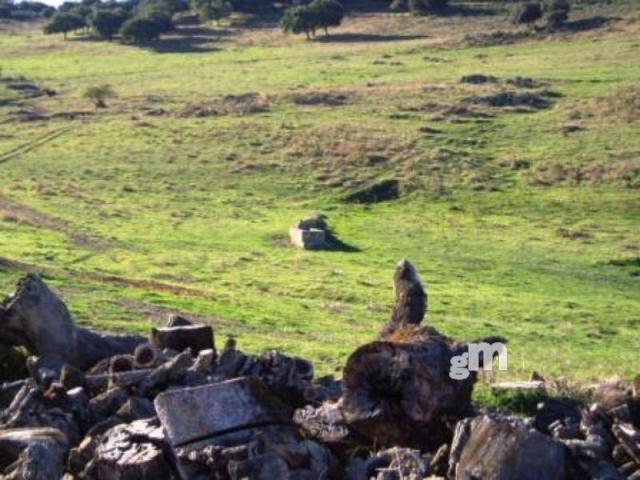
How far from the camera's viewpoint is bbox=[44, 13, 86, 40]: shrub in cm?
11481

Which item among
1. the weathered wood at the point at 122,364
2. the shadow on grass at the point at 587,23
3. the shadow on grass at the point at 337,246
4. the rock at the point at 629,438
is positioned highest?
the rock at the point at 629,438

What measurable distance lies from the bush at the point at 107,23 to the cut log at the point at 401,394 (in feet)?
337

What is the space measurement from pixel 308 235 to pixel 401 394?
28.4m

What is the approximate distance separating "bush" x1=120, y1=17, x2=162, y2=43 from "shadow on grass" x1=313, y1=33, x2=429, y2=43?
14344mm

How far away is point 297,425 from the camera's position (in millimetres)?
10289

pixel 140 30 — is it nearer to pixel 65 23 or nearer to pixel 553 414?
pixel 65 23

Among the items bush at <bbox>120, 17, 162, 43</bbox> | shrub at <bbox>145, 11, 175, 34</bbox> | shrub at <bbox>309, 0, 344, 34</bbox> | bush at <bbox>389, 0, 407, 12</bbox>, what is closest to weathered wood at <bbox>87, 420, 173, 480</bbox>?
shrub at <bbox>309, 0, 344, 34</bbox>

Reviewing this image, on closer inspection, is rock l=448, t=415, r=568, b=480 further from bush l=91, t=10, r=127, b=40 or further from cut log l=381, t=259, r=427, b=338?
bush l=91, t=10, r=127, b=40

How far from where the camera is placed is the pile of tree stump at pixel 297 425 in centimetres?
919

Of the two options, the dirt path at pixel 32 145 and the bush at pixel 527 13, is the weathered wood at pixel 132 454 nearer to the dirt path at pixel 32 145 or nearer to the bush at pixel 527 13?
the dirt path at pixel 32 145

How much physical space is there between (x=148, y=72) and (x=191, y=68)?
3055mm

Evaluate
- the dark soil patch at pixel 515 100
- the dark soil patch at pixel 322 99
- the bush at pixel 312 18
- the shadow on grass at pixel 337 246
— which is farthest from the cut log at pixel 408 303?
the bush at pixel 312 18

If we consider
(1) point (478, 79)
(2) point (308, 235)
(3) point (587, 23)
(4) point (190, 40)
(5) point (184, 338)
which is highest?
(5) point (184, 338)

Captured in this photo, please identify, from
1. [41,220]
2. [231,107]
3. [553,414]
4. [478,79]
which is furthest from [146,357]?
[478,79]
